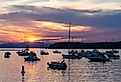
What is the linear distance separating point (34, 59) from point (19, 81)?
6292 cm

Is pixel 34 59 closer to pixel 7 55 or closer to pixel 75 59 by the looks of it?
pixel 75 59

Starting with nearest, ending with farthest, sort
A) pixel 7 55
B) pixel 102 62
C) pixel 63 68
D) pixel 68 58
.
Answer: pixel 63 68, pixel 102 62, pixel 68 58, pixel 7 55

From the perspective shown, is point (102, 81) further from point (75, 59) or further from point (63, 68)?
point (75, 59)

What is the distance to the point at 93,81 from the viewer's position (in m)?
57.2

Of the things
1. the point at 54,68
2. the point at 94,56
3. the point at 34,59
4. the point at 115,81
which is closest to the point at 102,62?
the point at 94,56

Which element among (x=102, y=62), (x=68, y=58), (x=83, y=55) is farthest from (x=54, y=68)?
(x=83, y=55)

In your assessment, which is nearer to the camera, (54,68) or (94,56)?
(54,68)

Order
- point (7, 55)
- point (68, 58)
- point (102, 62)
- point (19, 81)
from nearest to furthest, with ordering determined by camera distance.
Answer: point (19, 81) → point (102, 62) → point (68, 58) → point (7, 55)

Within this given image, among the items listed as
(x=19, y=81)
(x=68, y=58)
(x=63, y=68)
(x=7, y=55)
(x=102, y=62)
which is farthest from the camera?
(x=7, y=55)

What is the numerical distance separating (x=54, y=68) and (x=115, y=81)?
91.6 ft

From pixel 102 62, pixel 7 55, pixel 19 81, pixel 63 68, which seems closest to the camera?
pixel 19 81

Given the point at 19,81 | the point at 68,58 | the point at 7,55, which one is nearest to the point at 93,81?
the point at 19,81

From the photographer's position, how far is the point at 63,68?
81.4 metres

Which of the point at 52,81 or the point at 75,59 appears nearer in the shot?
the point at 52,81
